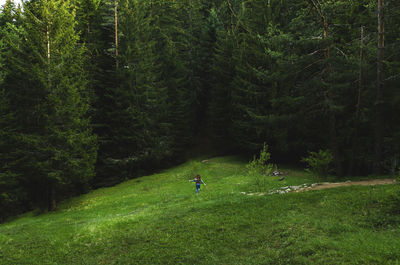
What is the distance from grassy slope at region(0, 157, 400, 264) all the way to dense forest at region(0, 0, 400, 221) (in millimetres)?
7432

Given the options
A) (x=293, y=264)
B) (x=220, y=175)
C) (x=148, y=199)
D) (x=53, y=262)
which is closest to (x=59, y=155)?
(x=148, y=199)

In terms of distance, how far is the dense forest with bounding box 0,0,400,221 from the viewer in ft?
58.4

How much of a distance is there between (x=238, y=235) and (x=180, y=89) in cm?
3371

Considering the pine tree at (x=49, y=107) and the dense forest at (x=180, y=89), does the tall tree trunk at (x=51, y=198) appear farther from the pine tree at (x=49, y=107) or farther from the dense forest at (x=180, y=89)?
the dense forest at (x=180, y=89)

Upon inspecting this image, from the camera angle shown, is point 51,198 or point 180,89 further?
point 180,89

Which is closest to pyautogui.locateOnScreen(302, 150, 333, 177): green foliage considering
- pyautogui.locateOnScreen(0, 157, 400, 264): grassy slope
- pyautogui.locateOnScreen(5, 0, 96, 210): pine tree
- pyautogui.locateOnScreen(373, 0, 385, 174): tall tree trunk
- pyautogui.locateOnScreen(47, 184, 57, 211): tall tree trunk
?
pyautogui.locateOnScreen(0, 157, 400, 264): grassy slope

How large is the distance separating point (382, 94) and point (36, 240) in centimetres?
2019

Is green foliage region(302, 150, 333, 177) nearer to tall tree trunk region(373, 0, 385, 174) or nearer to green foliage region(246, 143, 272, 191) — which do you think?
green foliage region(246, 143, 272, 191)

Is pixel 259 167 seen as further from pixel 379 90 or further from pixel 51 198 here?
pixel 51 198

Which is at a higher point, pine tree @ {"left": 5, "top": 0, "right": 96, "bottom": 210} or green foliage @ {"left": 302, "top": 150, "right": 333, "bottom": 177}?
pine tree @ {"left": 5, "top": 0, "right": 96, "bottom": 210}

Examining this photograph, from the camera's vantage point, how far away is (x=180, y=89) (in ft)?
137

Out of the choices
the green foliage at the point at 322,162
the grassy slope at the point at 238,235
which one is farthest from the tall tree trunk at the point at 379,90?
the grassy slope at the point at 238,235

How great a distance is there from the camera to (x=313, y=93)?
60.2 ft

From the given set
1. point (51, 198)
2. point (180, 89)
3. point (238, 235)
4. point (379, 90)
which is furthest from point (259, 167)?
point (180, 89)
